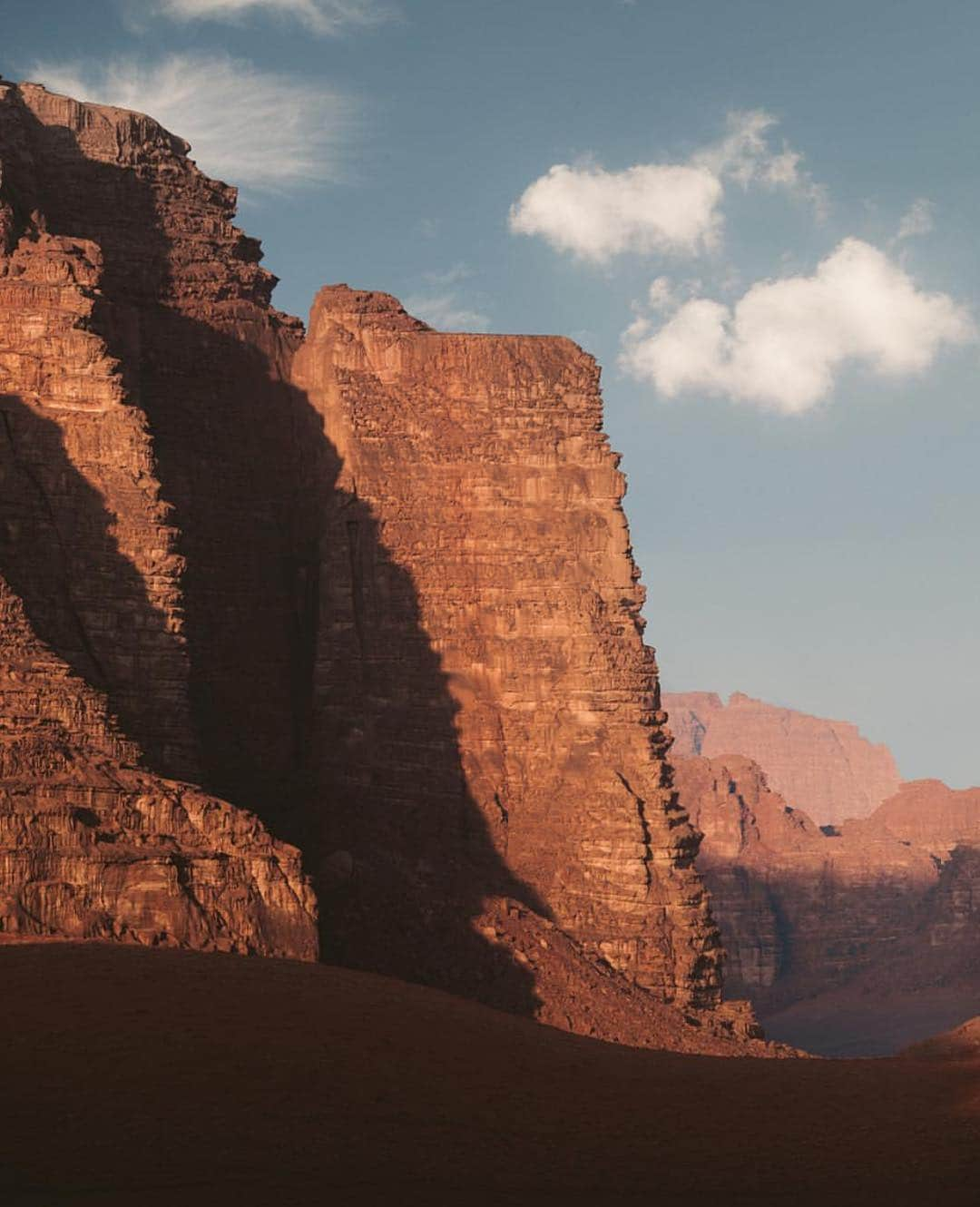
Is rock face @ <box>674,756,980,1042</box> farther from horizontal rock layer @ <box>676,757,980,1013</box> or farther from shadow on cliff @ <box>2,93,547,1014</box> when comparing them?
shadow on cliff @ <box>2,93,547,1014</box>

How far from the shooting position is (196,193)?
80062mm

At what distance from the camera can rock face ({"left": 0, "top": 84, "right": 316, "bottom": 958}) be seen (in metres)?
55.0

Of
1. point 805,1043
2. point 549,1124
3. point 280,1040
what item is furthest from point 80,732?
point 805,1043

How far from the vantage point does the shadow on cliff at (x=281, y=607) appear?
73.1 m

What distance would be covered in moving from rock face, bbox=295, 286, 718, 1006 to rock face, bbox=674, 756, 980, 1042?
53447mm

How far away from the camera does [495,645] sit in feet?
256

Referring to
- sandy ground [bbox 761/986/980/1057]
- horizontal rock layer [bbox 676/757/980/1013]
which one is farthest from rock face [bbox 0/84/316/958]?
horizontal rock layer [bbox 676/757/980/1013]

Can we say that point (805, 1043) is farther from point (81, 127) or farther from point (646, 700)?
point (81, 127)

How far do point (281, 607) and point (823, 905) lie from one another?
6685cm

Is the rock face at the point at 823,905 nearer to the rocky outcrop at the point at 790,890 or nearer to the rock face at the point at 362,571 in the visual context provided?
the rocky outcrop at the point at 790,890

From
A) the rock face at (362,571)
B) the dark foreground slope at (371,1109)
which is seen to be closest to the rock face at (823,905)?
the rock face at (362,571)

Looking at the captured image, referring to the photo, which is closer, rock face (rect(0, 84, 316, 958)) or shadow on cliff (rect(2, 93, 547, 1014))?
rock face (rect(0, 84, 316, 958))

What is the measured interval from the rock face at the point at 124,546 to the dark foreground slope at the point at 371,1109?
2.38 meters

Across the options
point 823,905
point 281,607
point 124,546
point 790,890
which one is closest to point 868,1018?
point 823,905
